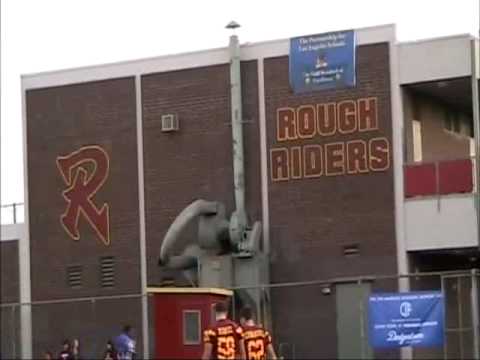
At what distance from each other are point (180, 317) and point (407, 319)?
5.25 m

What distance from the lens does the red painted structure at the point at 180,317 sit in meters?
33.1

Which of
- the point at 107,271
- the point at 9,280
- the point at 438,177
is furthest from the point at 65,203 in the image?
the point at 438,177

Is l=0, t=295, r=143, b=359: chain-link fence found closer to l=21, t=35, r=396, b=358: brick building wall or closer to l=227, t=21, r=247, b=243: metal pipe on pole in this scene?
l=21, t=35, r=396, b=358: brick building wall

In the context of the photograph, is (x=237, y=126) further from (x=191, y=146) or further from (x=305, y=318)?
(x=305, y=318)

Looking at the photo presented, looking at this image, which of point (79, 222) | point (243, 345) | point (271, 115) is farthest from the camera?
point (79, 222)

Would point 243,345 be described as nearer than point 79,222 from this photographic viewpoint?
Yes

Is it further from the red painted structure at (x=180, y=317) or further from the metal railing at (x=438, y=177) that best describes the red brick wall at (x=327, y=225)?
the red painted structure at (x=180, y=317)

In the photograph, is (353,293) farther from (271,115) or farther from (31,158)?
(31,158)

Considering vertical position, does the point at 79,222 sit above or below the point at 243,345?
above

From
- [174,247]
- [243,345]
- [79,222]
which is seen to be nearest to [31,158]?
[79,222]

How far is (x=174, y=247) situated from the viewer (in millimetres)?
39500

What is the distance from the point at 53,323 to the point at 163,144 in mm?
5866

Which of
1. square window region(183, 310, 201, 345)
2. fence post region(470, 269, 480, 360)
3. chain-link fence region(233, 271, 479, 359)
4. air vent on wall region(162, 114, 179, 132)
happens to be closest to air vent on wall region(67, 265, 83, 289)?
air vent on wall region(162, 114, 179, 132)

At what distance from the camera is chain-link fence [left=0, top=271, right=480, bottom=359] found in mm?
33500
